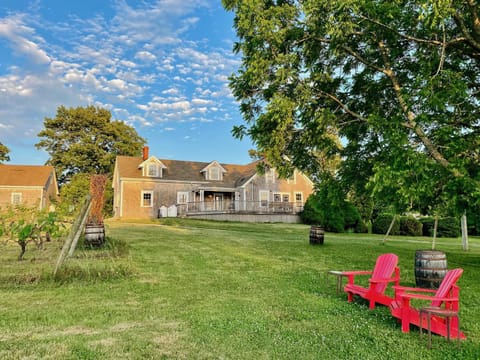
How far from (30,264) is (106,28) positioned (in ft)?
43.2

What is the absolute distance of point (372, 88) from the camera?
417 inches

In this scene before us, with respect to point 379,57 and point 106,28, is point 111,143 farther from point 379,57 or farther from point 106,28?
point 379,57

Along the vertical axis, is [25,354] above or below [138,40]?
below

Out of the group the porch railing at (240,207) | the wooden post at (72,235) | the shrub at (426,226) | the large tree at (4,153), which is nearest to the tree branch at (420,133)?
the wooden post at (72,235)

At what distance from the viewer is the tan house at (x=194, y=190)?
31906 mm

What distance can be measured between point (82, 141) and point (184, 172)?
17.3 meters

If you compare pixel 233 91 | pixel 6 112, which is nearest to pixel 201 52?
pixel 233 91

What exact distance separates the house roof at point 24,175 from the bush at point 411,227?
112 ft

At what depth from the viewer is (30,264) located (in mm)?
7504

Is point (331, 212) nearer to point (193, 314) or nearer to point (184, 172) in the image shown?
point (193, 314)

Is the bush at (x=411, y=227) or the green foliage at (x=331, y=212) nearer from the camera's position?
the green foliage at (x=331, y=212)

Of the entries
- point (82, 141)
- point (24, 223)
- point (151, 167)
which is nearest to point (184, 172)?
point (151, 167)

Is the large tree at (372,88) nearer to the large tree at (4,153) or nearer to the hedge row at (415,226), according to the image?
the hedge row at (415,226)

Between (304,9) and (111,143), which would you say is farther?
(111,143)
